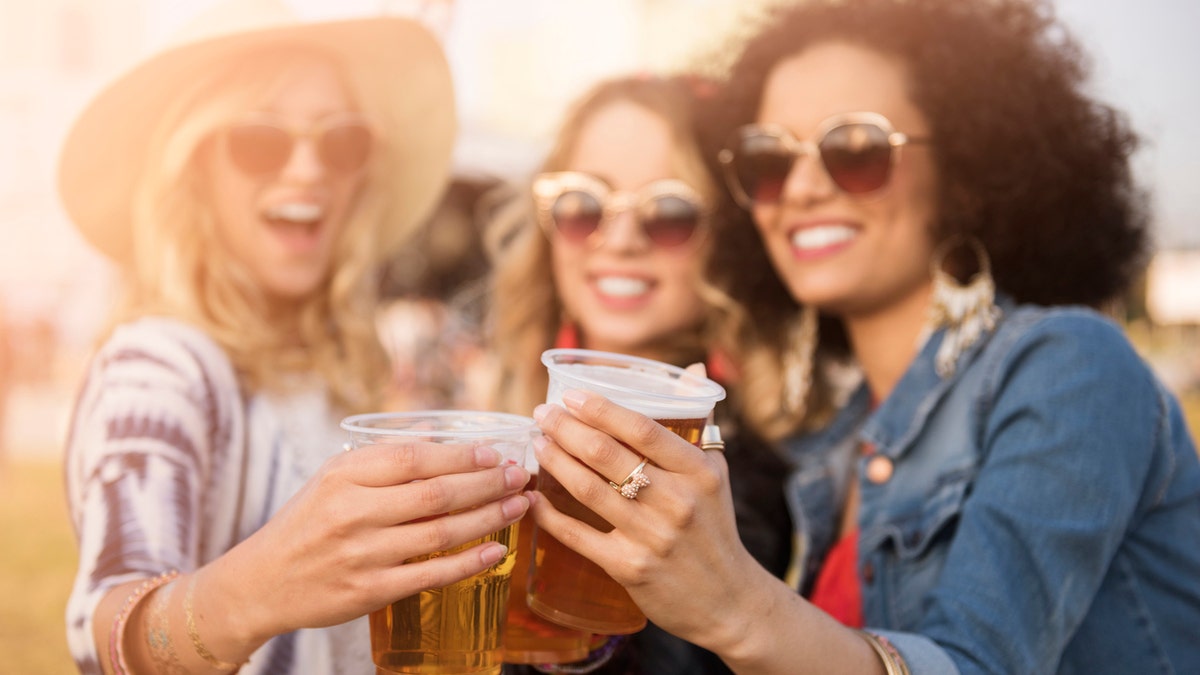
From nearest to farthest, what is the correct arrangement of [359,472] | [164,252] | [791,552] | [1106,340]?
[359,472] < [1106,340] < [164,252] < [791,552]

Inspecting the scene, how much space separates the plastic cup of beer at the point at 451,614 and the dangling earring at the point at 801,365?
1613 mm

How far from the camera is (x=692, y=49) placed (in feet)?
11.1

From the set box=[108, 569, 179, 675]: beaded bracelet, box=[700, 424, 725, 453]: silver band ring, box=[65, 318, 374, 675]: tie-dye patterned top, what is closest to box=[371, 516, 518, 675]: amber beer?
box=[700, 424, 725, 453]: silver band ring

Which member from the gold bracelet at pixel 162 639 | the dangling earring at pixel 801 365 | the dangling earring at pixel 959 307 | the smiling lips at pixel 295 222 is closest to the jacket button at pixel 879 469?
the dangling earring at pixel 959 307

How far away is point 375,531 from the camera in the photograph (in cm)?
111

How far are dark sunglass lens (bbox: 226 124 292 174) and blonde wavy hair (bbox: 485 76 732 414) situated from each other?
105 cm

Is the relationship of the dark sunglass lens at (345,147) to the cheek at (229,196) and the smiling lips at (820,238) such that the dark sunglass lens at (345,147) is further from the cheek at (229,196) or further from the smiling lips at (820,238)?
the smiling lips at (820,238)

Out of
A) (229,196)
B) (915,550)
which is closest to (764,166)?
(915,550)

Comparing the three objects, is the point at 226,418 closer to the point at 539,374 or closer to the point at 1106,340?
the point at 539,374

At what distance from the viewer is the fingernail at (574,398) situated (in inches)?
44.9

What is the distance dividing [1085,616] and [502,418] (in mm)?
A: 1387

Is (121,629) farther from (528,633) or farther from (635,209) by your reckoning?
(635,209)

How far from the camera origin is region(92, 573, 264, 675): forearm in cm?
127

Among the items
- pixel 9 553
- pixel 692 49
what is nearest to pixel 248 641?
pixel 692 49
